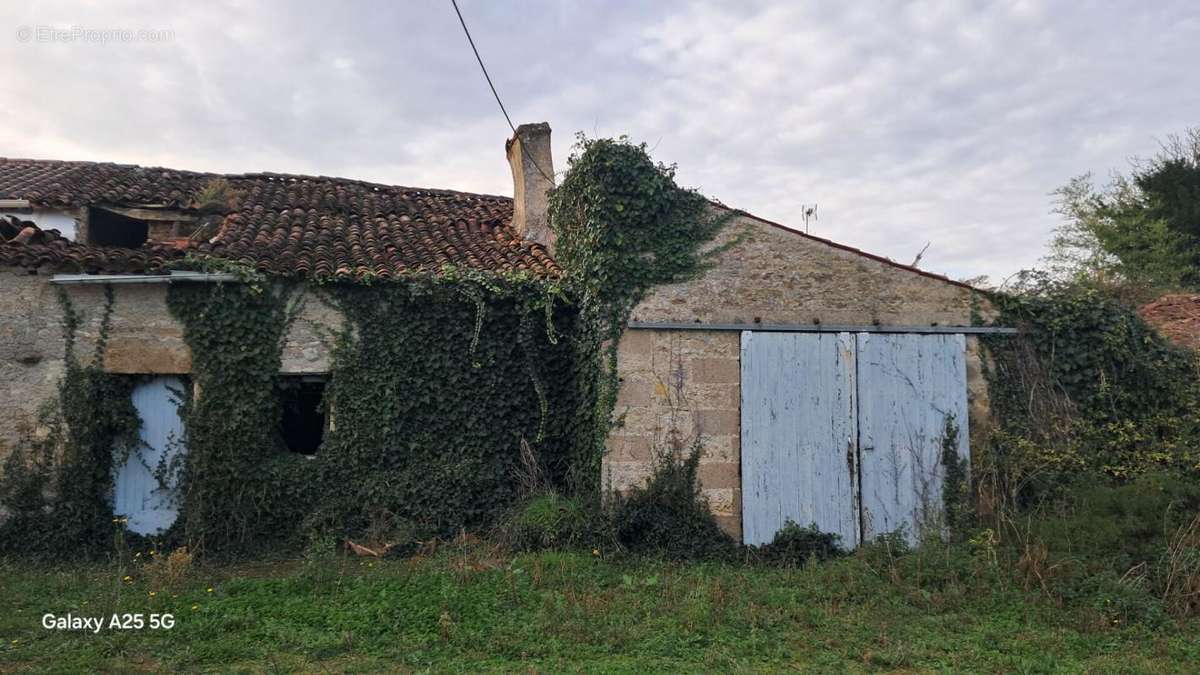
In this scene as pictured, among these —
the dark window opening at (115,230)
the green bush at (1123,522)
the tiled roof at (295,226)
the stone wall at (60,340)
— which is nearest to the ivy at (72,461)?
the stone wall at (60,340)

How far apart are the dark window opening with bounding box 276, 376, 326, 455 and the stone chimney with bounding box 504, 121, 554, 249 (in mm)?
3580

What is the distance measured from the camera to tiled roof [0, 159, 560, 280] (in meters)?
8.18

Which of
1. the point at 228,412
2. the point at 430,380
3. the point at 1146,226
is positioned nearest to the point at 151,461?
the point at 228,412

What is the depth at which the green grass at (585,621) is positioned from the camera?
16.9 feet

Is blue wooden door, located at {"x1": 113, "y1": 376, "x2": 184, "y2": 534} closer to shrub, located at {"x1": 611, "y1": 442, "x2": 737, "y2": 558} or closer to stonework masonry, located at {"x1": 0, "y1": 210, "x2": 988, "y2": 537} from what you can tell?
stonework masonry, located at {"x1": 0, "y1": 210, "x2": 988, "y2": 537}

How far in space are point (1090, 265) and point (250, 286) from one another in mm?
20795

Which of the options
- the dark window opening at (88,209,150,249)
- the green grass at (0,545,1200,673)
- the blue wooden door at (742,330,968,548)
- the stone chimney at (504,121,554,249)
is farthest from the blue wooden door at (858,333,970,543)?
the dark window opening at (88,209,150,249)

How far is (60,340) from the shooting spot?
8.05m

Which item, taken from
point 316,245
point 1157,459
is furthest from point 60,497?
point 1157,459

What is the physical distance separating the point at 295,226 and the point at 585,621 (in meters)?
6.85

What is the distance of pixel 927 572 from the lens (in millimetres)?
6590

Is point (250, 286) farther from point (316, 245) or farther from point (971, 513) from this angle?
point (971, 513)

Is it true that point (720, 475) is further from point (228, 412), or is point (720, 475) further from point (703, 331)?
point (228, 412)

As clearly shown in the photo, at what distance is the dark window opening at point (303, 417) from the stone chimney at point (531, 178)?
358 centimetres
